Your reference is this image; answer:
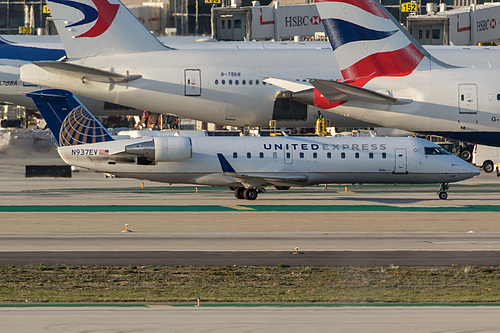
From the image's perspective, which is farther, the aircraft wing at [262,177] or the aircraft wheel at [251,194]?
the aircraft wheel at [251,194]

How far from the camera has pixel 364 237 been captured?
31125mm

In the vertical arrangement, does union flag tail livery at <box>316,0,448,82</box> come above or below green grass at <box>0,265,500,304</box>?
above

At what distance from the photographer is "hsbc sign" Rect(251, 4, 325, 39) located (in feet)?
266

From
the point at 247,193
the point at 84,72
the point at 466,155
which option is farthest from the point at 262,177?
the point at 466,155

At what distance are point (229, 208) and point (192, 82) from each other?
40.1 ft

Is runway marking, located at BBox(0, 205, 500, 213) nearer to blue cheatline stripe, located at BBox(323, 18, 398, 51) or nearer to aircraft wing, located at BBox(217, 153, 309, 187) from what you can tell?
aircraft wing, located at BBox(217, 153, 309, 187)

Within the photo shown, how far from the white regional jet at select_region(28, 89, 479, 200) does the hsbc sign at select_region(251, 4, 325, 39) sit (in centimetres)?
3848

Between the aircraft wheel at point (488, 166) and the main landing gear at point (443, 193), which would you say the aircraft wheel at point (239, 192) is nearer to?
the main landing gear at point (443, 193)

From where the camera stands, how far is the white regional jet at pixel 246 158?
42.4 metres

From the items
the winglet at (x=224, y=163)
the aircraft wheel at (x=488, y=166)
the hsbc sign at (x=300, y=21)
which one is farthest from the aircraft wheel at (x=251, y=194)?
the hsbc sign at (x=300, y=21)

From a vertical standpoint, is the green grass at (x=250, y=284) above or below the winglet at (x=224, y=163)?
below

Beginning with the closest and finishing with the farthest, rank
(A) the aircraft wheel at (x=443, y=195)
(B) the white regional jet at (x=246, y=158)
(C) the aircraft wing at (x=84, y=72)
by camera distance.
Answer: (B) the white regional jet at (x=246, y=158) < (A) the aircraft wheel at (x=443, y=195) < (C) the aircraft wing at (x=84, y=72)

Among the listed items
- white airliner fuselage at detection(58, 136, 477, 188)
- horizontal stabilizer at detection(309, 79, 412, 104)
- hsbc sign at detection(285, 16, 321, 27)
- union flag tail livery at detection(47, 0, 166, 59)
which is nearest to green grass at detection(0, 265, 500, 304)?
white airliner fuselage at detection(58, 136, 477, 188)

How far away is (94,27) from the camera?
162 ft
